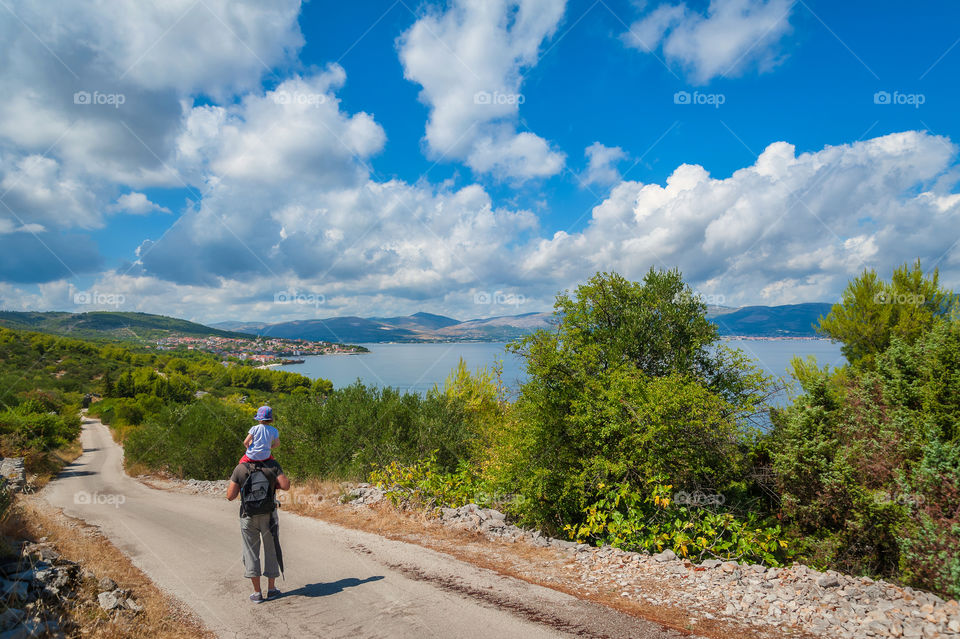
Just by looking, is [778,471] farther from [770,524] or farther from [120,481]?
[120,481]

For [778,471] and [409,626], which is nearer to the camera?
[409,626]

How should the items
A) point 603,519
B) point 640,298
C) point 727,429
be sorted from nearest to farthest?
point 603,519, point 727,429, point 640,298

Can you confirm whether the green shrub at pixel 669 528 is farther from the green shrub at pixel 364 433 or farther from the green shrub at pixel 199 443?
the green shrub at pixel 199 443

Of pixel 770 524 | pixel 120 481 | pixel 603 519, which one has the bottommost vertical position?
pixel 120 481

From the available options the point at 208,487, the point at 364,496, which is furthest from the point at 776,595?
the point at 208,487

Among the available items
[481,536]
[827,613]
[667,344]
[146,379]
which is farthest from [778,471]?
[146,379]

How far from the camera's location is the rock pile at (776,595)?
4461 millimetres

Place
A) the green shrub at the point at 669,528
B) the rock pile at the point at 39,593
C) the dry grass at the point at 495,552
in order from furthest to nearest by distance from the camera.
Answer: the green shrub at the point at 669,528 < the dry grass at the point at 495,552 < the rock pile at the point at 39,593

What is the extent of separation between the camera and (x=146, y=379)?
241 ft

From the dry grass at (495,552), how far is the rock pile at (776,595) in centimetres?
16

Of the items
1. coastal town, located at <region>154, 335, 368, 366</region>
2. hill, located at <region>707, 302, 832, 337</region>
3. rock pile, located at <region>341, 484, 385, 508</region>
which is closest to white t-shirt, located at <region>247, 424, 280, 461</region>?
rock pile, located at <region>341, 484, 385, 508</region>

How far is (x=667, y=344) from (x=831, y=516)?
4.46m

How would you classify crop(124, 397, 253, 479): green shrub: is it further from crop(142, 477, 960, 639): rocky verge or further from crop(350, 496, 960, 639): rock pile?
crop(350, 496, 960, 639): rock pile

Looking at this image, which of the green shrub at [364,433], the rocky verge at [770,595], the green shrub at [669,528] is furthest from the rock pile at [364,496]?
the rocky verge at [770,595]
